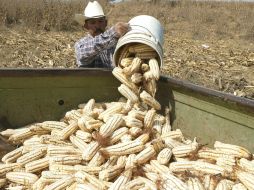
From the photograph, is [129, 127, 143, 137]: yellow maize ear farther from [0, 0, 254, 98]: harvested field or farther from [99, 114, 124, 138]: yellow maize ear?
[0, 0, 254, 98]: harvested field

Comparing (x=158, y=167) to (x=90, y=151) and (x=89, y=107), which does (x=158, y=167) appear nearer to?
(x=90, y=151)

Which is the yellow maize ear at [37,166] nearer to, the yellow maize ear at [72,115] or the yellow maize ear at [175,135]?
the yellow maize ear at [72,115]

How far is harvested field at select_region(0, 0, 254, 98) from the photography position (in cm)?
1325

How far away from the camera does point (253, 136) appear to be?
452cm

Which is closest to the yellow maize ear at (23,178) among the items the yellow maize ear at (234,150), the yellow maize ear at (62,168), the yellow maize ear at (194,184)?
the yellow maize ear at (62,168)

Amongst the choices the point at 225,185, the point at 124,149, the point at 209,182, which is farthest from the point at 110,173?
the point at 225,185

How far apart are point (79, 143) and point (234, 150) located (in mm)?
1812

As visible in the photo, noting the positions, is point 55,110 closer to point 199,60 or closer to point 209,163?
point 209,163

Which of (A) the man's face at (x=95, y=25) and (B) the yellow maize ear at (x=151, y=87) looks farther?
(A) the man's face at (x=95, y=25)

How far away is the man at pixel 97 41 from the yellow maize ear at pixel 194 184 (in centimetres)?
253

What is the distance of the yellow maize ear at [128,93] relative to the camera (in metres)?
5.71

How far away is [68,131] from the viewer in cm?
539

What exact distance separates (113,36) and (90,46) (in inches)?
18.6

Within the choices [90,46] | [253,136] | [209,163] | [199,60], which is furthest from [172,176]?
[199,60]
